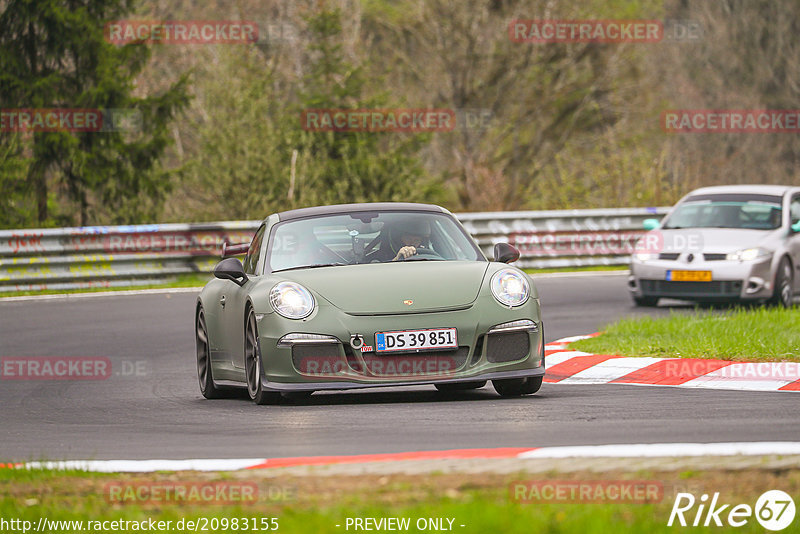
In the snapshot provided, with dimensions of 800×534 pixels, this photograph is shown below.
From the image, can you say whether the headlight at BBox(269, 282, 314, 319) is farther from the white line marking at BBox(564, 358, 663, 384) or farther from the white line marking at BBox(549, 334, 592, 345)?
the white line marking at BBox(549, 334, 592, 345)

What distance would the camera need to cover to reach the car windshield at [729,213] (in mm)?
18297

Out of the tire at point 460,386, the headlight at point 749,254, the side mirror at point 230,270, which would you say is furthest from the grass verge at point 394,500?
the headlight at point 749,254

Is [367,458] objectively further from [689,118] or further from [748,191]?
[689,118]

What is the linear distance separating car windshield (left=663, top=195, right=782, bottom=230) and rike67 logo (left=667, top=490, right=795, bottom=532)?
13.2 meters

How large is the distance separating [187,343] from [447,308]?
21.4 ft

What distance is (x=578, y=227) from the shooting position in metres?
26.2

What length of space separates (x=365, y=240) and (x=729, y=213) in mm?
9316

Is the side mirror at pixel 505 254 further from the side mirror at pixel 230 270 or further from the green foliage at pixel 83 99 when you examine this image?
the green foliage at pixel 83 99

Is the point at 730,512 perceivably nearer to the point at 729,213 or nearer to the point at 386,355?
the point at 386,355

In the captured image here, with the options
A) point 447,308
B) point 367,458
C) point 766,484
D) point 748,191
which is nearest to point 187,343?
point 447,308

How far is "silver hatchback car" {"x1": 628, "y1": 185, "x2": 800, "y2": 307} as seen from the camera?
17375 millimetres

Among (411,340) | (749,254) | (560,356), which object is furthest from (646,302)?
(411,340)

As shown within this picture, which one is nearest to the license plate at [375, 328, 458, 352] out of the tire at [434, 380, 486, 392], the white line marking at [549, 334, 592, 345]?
the tire at [434, 380, 486, 392]

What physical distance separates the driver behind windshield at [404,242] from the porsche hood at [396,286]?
0.32 m
